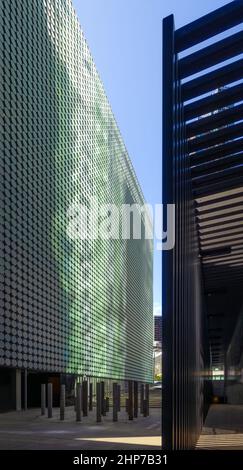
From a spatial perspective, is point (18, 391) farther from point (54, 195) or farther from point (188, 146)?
point (188, 146)

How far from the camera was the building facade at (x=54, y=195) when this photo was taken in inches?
1006

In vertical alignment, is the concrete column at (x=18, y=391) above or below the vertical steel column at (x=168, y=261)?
below

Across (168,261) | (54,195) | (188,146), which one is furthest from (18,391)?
(168,261)

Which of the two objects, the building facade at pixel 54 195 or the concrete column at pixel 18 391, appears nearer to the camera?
the building facade at pixel 54 195

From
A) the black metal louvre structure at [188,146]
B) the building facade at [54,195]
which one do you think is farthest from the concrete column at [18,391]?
the black metal louvre structure at [188,146]

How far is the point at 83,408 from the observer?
26.0 m

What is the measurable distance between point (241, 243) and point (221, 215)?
255 cm

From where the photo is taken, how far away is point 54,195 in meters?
32.9

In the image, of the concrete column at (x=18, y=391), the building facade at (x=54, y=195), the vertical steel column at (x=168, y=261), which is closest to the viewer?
the vertical steel column at (x=168, y=261)

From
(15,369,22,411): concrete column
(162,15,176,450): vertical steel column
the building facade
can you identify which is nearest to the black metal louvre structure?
(162,15,176,450): vertical steel column

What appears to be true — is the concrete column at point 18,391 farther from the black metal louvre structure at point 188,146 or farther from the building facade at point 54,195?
the black metal louvre structure at point 188,146

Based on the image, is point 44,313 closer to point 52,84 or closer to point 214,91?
point 52,84

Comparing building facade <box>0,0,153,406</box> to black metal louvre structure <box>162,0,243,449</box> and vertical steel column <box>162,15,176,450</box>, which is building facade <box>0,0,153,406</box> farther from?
vertical steel column <box>162,15,176,450</box>

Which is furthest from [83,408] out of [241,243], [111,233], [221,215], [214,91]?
[111,233]
